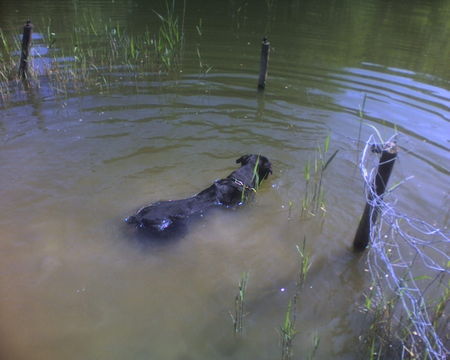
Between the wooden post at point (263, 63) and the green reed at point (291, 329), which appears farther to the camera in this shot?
the wooden post at point (263, 63)

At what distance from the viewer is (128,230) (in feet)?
15.3

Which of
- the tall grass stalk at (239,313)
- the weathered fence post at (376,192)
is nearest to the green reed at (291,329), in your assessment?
the tall grass stalk at (239,313)

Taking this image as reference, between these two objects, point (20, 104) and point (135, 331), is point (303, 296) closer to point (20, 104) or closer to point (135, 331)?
point (135, 331)

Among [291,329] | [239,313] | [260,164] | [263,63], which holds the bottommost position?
[239,313]

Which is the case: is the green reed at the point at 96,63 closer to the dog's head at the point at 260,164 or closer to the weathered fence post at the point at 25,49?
the weathered fence post at the point at 25,49

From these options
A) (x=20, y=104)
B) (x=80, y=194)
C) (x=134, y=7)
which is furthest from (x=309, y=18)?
(x=80, y=194)

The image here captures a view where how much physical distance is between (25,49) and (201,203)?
238 inches

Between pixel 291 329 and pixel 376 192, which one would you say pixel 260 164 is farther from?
pixel 291 329

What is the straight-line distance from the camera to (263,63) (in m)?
8.18

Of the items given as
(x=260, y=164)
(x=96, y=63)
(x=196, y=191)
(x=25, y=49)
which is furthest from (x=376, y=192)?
(x=96, y=63)

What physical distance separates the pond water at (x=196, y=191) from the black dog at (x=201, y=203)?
0.18 m

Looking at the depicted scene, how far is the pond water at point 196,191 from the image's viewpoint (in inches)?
141

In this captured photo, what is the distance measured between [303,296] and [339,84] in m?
6.54

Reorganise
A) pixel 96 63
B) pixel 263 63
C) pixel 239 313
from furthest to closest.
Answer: pixel 96 63
pixel 263 63
pixel 239 313
